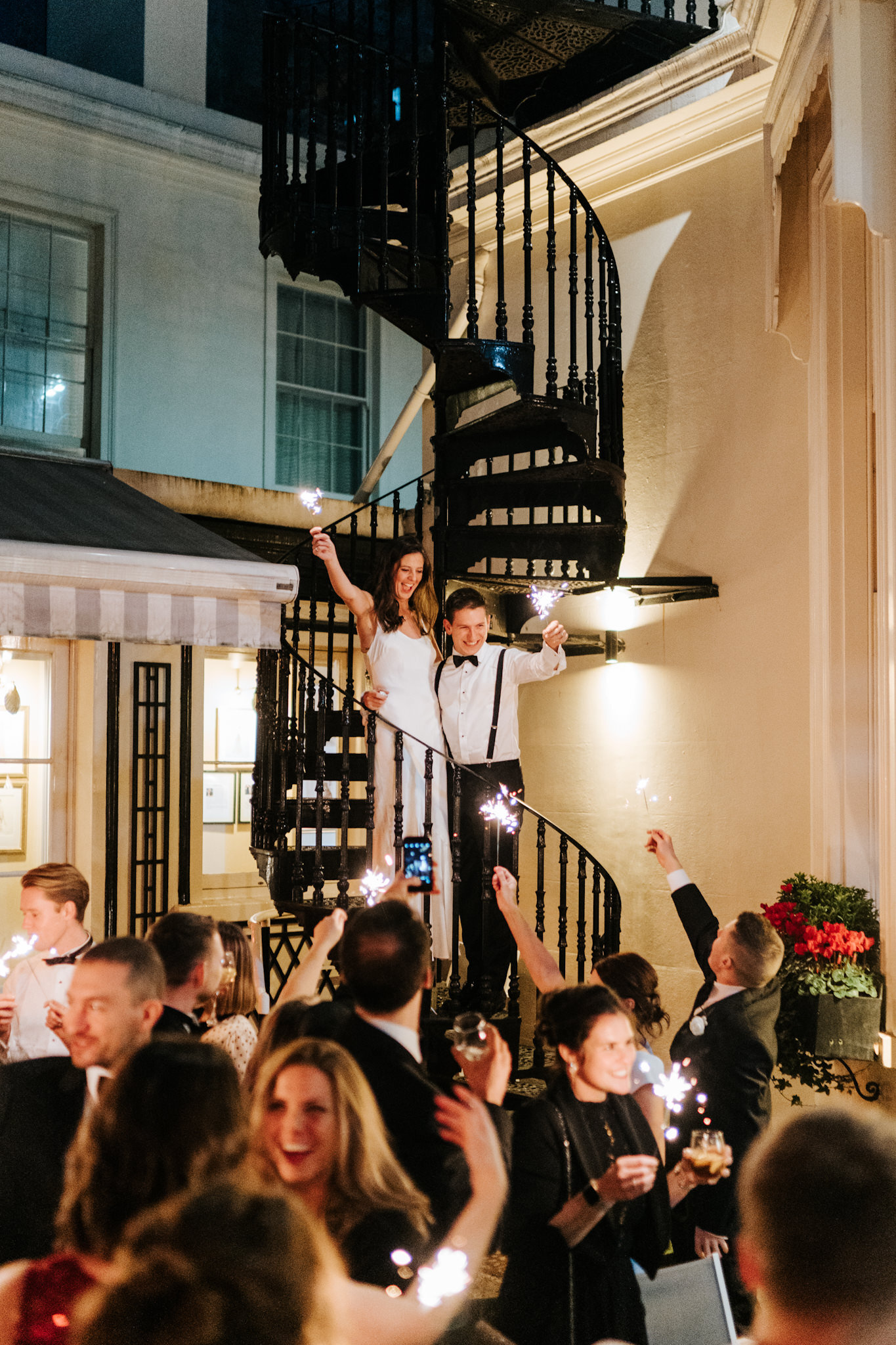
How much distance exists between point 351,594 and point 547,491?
151 cm

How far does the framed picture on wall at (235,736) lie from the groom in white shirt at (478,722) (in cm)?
288

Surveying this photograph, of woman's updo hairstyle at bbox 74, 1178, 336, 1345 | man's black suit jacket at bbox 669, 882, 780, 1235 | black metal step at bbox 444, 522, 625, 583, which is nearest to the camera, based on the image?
woman's updo hairstyle at bbox 74, 1178, 336, 1345

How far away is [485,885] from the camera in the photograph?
477cm

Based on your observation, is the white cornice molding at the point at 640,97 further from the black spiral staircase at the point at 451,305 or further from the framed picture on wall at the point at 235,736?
the framed picture on wall at the point at 235,736

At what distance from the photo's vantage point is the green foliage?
13.2ft

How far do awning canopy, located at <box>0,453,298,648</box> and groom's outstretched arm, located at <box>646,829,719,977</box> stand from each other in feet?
6.70

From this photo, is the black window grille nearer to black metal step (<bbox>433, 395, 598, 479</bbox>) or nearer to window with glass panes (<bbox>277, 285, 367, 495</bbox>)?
window with glass panes (<bbox>277, 285, 367, 495</bbox>)

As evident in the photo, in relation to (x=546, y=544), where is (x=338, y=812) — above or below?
below

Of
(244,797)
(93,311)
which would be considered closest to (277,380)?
(93,311)

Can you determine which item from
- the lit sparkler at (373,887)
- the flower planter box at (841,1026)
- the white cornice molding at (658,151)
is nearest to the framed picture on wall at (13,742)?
the lit sparkler at (373,887)

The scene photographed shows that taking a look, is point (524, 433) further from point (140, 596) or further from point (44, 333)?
point (44, 333)

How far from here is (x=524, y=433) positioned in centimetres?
594

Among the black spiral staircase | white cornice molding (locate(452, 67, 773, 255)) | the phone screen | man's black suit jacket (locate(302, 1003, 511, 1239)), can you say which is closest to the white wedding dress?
the black spiral staircase

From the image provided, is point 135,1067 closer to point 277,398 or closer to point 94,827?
point 94,827
